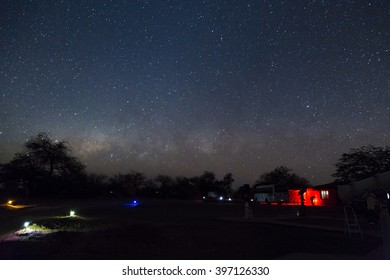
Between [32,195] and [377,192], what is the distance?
50345 mm

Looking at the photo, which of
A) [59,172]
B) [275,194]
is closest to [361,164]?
[275,194]

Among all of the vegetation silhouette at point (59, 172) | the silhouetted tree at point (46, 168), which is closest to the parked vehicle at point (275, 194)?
the vegetation silhouette at point (59, 172)

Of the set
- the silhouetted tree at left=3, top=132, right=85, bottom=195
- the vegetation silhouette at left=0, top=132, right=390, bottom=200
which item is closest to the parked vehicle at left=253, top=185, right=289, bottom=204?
the vegetation silhouette at left=0, top=132, right=390, bottom=200

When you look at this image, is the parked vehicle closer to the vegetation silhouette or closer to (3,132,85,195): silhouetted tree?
the vegetation silhouette

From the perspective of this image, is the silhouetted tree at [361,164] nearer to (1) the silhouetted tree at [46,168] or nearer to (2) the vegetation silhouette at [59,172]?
(2) the vegetation silhouette at [59,172]

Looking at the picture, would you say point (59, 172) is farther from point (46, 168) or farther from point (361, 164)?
point (361, 164)

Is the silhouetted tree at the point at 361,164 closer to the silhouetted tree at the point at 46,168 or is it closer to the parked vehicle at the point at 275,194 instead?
the parked vehicle at the point at 275,194

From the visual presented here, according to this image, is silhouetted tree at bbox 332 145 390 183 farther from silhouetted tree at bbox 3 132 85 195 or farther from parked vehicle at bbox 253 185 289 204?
silhouetted tree at bbox 3 132 85 195

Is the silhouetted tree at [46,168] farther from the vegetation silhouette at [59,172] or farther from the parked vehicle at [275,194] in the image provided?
the parked vehicle at [275,194]

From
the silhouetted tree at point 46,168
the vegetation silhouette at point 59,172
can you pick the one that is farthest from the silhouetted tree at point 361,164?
the silhouetted tree at point 46,168

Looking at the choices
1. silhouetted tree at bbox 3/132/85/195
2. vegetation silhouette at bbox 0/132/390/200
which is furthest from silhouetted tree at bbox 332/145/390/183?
silhouetted tree at bbox 3/132/85/195

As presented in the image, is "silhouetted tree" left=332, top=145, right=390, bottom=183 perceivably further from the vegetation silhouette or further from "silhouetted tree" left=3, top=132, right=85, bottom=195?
"silhouetted tree" left=3, top=132, right=85, bottom=195
